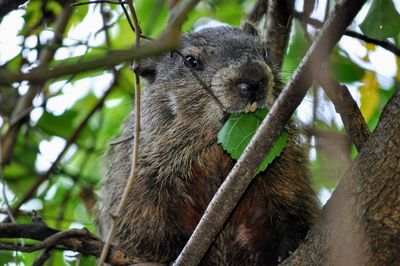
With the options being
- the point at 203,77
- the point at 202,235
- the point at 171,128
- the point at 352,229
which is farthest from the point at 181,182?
the point at 352,229

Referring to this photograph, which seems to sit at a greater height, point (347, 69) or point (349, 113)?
point (349, 113)

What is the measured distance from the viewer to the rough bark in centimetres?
260

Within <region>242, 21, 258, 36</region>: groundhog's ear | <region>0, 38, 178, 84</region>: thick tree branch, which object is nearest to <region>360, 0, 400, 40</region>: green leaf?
<region>242, 21, 258, 36</region>: groundhog's ear

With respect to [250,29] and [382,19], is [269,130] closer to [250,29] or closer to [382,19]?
[382,19]

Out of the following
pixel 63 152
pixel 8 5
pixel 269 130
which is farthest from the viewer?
pixel 63 152

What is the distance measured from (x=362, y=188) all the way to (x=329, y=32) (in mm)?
610

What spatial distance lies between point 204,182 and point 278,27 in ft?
4.51

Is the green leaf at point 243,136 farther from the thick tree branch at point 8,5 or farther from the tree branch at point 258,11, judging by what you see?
the tree branch at point 258,11

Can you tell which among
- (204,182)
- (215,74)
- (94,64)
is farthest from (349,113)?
(94,64)

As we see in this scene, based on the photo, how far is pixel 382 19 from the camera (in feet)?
10.4

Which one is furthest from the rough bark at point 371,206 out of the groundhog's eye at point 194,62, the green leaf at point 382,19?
the groundhog's eye at point 194,62

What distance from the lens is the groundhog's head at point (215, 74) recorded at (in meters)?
3.46

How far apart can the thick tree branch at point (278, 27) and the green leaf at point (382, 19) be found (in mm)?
1289

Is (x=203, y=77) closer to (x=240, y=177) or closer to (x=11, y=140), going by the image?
(x=240, y=177)
